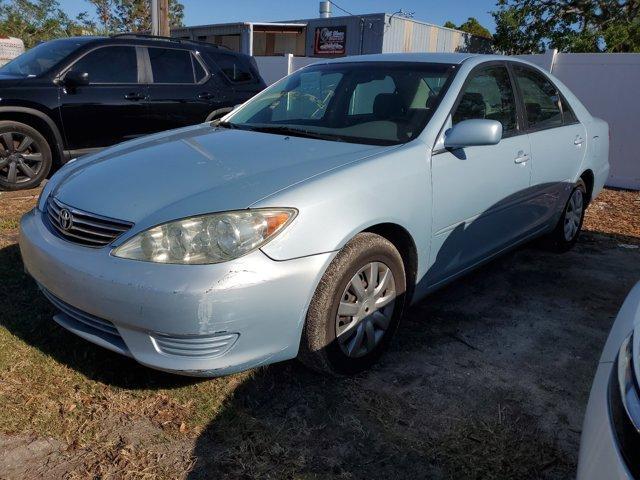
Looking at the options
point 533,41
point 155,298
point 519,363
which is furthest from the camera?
point 533,41

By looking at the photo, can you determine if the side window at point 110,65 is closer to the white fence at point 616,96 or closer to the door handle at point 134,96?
the door handle at point 134,96

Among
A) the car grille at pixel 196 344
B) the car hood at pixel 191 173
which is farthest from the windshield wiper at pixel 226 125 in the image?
the car grille at pixel 196 344

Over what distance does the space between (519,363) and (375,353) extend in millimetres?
830

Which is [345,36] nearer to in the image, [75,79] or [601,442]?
[75,79]

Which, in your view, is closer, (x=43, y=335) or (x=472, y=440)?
(x=472, y=440)

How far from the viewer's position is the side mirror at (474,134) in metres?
2.95

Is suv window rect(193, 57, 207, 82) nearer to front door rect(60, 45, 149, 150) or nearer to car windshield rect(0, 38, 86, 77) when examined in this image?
front door rect(60, 45, 149, 150)

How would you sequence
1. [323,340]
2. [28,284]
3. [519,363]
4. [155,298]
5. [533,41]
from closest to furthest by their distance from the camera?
1. [155,298]
2. [323,340]
3. [519,363]
4. [28,284]
5. [533,41]

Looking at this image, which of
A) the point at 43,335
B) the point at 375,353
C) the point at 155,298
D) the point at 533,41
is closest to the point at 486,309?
the point at 375,353

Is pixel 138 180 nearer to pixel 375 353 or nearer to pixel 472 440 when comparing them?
pixel 375 353

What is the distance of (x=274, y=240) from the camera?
2219mm

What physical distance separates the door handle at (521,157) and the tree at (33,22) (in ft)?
99.6

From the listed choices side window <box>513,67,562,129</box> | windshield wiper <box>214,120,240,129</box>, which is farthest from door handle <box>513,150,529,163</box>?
windshield wiper <box>214,120,240,129</box>

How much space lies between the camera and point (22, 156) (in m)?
5.88
